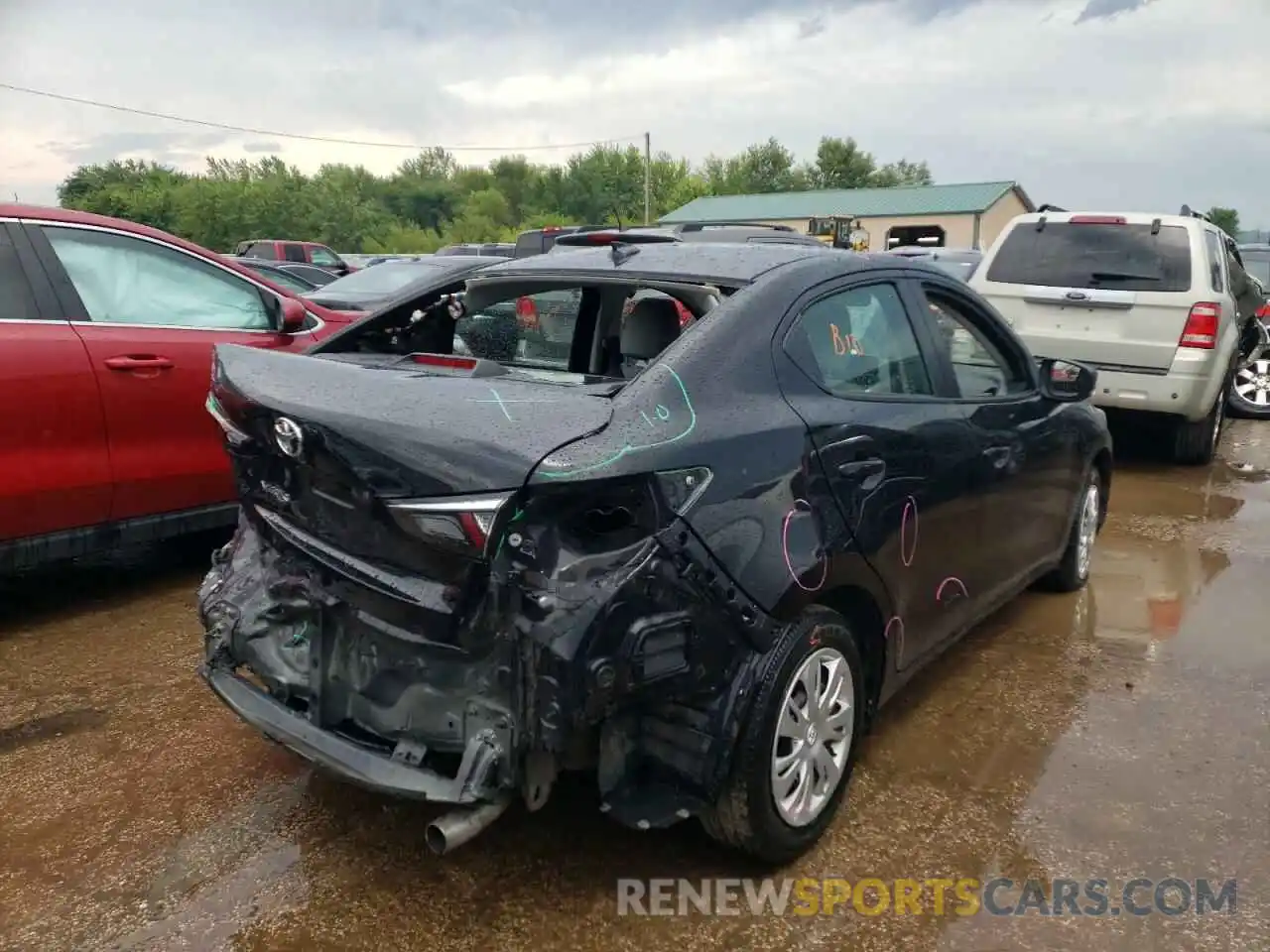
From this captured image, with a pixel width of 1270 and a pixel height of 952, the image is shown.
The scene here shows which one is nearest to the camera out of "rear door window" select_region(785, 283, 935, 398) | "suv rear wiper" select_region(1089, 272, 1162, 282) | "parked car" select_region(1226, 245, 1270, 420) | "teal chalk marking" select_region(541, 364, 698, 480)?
"teal chalk marking" select_region(541, 364, 698, 480)

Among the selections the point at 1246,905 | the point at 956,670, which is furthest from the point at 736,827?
the point at 956,670

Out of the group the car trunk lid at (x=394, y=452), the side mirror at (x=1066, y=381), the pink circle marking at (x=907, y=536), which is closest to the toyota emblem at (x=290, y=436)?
the car trunk lid at (x=394, y=452)

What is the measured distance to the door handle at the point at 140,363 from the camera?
14.1 feet

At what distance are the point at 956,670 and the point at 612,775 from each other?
2170mm

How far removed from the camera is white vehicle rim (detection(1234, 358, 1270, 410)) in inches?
399

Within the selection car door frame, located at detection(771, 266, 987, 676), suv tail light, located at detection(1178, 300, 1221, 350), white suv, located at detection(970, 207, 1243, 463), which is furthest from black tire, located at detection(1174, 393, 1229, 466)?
car door frame, located at detection(771, 266, 987, 676)

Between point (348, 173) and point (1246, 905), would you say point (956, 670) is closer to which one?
point (1246, 905)

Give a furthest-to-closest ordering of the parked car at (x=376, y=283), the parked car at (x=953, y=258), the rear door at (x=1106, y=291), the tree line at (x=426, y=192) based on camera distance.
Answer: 1. the tree line at (x=426, y=192)
2. the parked car at (x=953, y=258)
3. the parked car at (x=376, y=283)
4. the rear door at (x=1106, y=291)

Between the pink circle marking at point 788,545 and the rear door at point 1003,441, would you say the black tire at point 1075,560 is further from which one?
the pink circle marking at point 788,545

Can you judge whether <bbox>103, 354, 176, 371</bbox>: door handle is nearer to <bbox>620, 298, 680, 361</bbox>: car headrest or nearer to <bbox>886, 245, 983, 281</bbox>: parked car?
<bbox>620, 298, 680, 361</bbox>: car headrest

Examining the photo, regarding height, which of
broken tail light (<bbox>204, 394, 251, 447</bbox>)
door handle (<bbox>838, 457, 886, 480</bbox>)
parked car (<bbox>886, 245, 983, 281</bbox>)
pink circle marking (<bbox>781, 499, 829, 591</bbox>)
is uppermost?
broken tail light (<bbox>204, 394, 251, 447</bbox>)

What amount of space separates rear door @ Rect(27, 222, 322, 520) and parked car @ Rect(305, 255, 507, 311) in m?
3.49

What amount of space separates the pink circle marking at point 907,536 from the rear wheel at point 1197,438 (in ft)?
19.1

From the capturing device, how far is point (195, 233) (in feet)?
196
